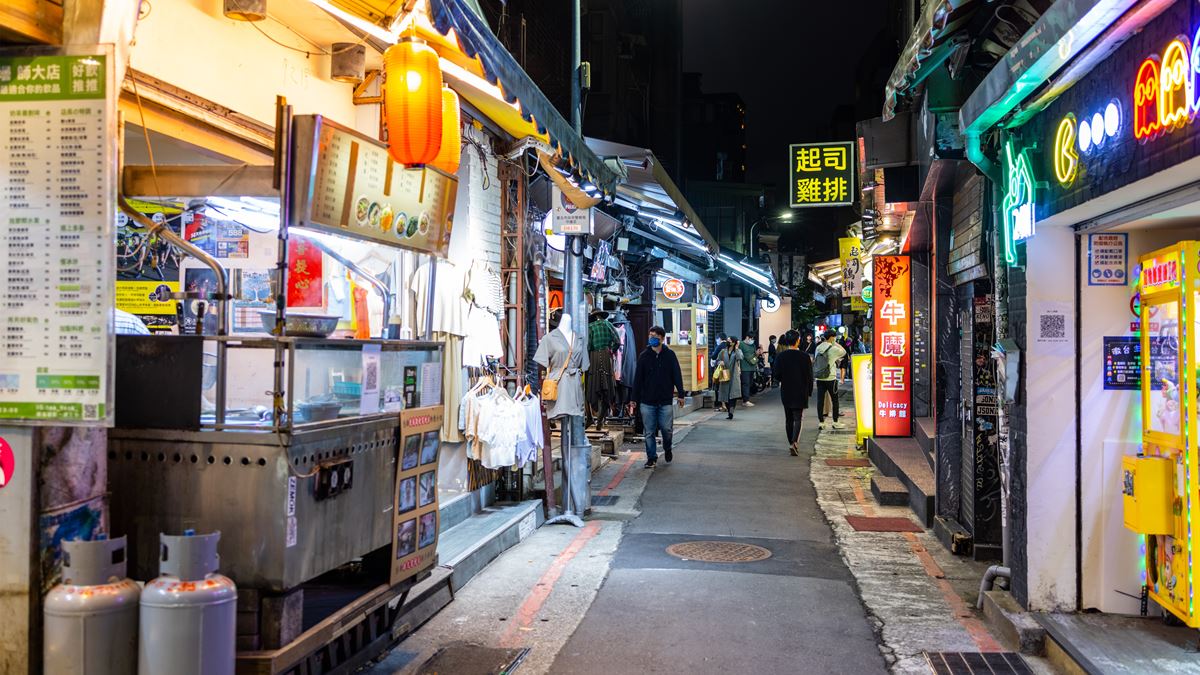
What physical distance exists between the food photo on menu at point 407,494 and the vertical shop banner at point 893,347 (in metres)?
10.9

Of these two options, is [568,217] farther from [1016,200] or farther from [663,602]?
[1016,200]

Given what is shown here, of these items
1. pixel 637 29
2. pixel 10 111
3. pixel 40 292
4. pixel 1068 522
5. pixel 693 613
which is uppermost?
pixel 637 29

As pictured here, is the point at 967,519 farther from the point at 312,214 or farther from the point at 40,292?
the point at 40,292

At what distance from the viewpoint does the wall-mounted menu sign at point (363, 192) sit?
458 cm

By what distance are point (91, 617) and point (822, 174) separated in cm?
1771

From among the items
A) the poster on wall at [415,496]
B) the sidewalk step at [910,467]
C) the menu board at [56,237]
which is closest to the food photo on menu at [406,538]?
the poster on wall at [415,496]

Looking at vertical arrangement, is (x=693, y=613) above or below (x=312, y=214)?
below

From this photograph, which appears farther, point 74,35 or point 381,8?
point 381,8

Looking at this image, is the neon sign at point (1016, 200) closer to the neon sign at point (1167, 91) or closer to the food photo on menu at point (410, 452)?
→ the neon sign at point (1167, 91)

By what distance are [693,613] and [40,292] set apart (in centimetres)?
488

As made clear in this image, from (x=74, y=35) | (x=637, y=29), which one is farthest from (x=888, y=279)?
(x=637, y=29)

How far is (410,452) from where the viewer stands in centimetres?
568

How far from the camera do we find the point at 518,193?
11.6 m

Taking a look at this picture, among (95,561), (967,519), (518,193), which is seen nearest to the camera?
(95,561)
